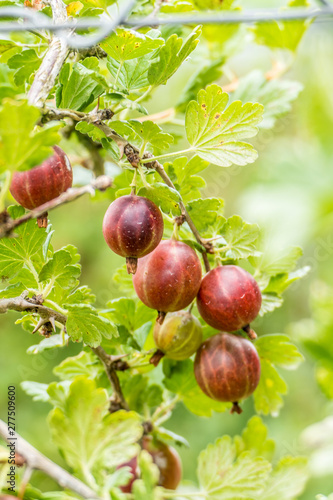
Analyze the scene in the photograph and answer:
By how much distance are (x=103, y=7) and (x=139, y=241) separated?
0.85ft

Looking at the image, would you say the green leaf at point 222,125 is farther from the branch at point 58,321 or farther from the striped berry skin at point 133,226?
the branch at point 58,321

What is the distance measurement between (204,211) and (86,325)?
177mm

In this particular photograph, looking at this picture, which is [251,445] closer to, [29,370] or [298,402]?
[29,370]

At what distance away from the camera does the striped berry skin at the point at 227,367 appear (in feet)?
1.93

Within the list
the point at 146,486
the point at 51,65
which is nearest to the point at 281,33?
the point at 51,65

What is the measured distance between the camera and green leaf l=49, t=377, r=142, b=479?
0.42 m

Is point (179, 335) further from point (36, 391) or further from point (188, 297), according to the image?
point (36, 391)

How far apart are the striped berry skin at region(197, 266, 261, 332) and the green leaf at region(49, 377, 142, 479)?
6.8 inches

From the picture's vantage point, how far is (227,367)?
0.58 m

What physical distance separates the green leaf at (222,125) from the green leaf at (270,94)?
310 mm

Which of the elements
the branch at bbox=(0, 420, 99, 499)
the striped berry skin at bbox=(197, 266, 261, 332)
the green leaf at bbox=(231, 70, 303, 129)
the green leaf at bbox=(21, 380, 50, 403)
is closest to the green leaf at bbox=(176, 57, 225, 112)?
the green leaf at bbox=(231, 70, 303, 129)

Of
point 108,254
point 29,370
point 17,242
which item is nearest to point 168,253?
point 17,242

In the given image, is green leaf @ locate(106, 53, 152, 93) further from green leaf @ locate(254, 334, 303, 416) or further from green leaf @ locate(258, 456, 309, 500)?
green leaf @ locate(258, 456, 309, 500)

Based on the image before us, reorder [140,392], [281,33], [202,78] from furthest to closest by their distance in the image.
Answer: [281,33] < [202,78] < [140,392]
